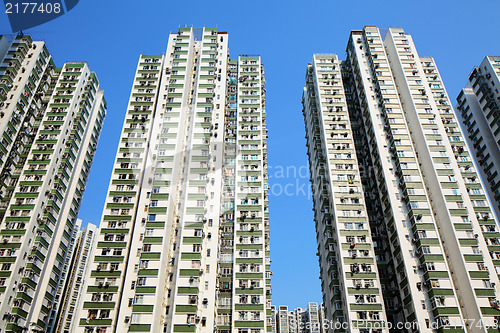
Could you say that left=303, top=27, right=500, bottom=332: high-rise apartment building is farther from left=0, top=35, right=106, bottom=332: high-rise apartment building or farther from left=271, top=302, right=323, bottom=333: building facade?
left=271, top=302, right=323, bottom=333: building facade

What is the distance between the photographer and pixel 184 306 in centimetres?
3978

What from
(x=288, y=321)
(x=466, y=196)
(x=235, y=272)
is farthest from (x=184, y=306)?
(x=288, y=321)

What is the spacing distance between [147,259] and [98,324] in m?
→ 8.06

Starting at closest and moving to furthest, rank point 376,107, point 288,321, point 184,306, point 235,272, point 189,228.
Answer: point 184,306, point 189,228, point 235,272, point 376,107, point 288,321

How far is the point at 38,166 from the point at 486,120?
63581 mm

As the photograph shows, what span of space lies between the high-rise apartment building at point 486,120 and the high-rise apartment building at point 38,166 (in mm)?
57411

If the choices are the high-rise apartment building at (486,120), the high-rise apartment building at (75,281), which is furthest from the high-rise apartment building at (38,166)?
the high-rise apartment building at (486,120)

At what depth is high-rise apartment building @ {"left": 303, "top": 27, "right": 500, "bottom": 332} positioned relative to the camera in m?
40.8

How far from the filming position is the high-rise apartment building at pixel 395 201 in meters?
40.8

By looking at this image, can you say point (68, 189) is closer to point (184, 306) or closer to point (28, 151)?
point (28, 151)

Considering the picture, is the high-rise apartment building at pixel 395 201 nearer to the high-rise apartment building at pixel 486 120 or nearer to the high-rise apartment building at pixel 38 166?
the high-rise apartment building at pixel 486 120

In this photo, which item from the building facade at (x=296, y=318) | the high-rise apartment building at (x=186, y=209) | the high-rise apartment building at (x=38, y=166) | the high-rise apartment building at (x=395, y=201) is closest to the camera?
the high-rise apartment building at (x=395, y=201)

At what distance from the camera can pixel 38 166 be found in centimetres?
5534

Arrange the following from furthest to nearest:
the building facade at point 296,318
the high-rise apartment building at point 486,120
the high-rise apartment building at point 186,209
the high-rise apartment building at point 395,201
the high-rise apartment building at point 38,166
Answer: the building facade at point 296,318 < the high-rise apartment building at point 486,120 < the high-rise apartment building at point 38,166 < the high-rise apartment building at point 186,209 < the high-rise apartment building at point 395,201
